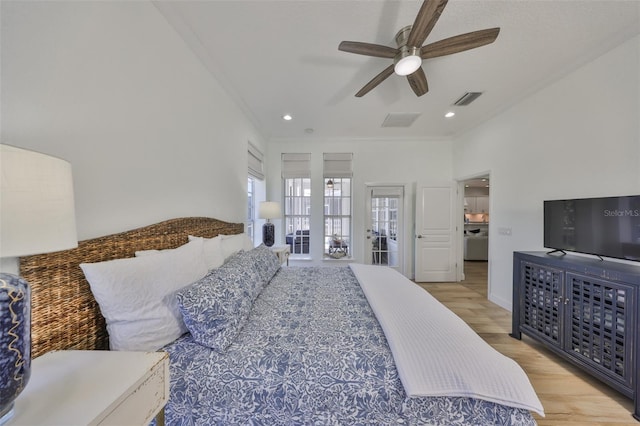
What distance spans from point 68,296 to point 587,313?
3345 millimetres

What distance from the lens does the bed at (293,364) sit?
915 millimetres

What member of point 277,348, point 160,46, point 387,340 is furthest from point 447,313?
point 160,46

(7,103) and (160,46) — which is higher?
(160,46)

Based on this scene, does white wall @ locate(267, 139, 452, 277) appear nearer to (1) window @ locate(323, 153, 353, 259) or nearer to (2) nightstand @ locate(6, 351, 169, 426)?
(1) window @ locate(323, 153, 353, 259)

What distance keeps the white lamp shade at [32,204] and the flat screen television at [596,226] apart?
321cm

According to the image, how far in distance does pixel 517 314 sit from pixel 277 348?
267 cm

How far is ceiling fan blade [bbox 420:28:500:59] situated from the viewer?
1552 mm

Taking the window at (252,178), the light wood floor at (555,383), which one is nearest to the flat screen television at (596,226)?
the light wood floor at (555,383)

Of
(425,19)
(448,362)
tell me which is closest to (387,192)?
(425,19)

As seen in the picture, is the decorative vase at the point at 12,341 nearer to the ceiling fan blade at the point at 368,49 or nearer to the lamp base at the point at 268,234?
the ceiling fan blade at the point at 368,49

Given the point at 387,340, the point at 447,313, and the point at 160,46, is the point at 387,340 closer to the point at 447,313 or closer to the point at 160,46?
the point at 447,313

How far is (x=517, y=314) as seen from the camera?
7.84 ft

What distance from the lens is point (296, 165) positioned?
4469mm

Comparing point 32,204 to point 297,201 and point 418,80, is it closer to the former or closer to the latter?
point 418,80
